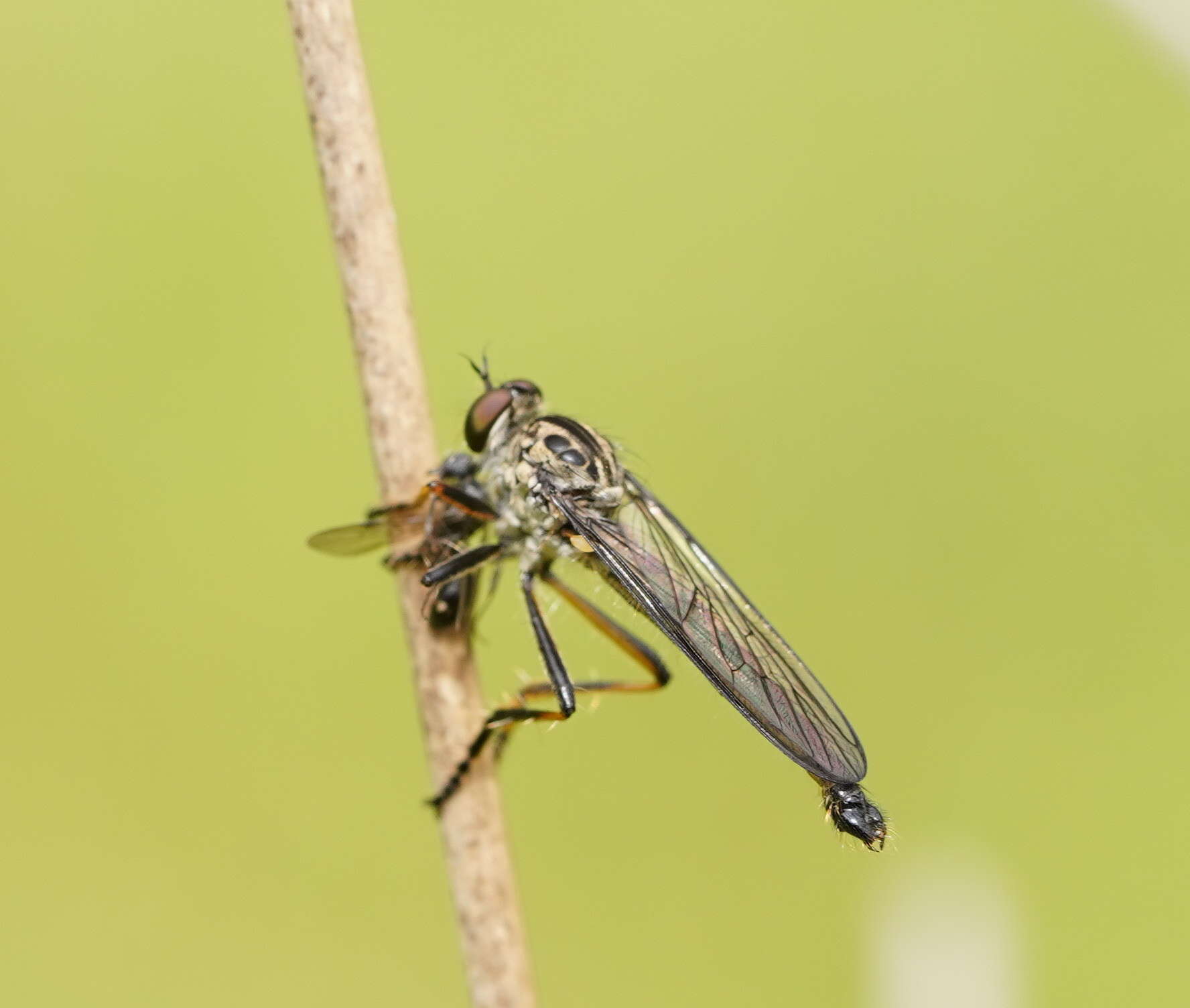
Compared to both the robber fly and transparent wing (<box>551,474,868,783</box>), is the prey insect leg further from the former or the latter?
transparent wing (<box>551,474,868,783</box>)

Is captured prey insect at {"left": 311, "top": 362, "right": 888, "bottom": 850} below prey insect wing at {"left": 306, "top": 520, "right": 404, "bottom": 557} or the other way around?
below

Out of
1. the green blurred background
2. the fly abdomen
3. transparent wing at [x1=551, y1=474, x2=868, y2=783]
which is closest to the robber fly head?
transparent wing at [x1=551, y1=474, x2=868, y2=783]

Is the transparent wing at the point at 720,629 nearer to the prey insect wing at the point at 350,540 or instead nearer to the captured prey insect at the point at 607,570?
the captured prey insect at the point at 607,570

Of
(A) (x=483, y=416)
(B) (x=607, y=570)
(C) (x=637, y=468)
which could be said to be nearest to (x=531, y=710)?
(B) (x=607, y=570)

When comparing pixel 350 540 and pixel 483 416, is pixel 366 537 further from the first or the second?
pixel 483 416

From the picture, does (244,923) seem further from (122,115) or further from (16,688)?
(122,115)

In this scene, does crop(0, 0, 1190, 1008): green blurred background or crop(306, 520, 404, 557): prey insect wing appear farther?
crop(0, 0, 1190, 1008): green blurred background

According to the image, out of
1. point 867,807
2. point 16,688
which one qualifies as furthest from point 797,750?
point 16,688

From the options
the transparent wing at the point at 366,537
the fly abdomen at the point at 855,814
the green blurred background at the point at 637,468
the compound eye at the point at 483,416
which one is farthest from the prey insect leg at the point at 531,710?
the green blurred background at the point at 637,468
